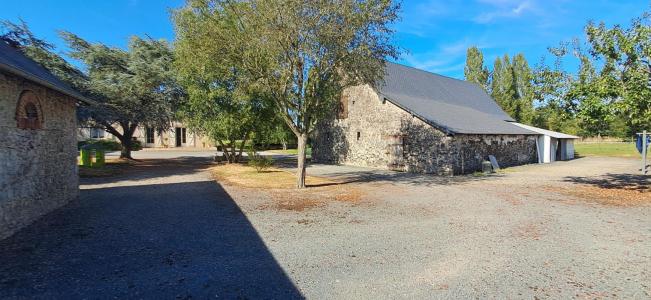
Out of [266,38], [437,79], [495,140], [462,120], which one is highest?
[437,79]

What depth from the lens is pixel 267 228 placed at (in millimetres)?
6965

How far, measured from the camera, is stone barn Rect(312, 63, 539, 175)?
1780 cm

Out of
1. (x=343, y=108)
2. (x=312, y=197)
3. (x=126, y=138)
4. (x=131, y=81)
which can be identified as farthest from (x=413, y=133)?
(x=126, y=138)

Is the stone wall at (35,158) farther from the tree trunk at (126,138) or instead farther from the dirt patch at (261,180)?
the tree trunk at (126,138)

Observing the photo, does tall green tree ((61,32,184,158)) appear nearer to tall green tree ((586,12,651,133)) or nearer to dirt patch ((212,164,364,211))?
dirt patch ((212,164,364,211))

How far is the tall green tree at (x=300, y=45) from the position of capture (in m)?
10.8

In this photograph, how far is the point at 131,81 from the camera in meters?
19.1

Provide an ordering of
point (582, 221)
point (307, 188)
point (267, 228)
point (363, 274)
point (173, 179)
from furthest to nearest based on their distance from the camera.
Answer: point (173, 179), point (307, 188), point (582, 221), point (267, 228), point (363, 274)

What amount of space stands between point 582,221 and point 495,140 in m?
13.9

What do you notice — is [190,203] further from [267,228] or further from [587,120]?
[587,120]

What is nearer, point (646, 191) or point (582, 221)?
point (582, 221)

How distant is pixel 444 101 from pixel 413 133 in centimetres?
845

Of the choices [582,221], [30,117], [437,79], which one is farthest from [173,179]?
[437,79]

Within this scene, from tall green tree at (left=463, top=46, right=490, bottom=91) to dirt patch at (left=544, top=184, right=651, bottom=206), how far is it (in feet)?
110
